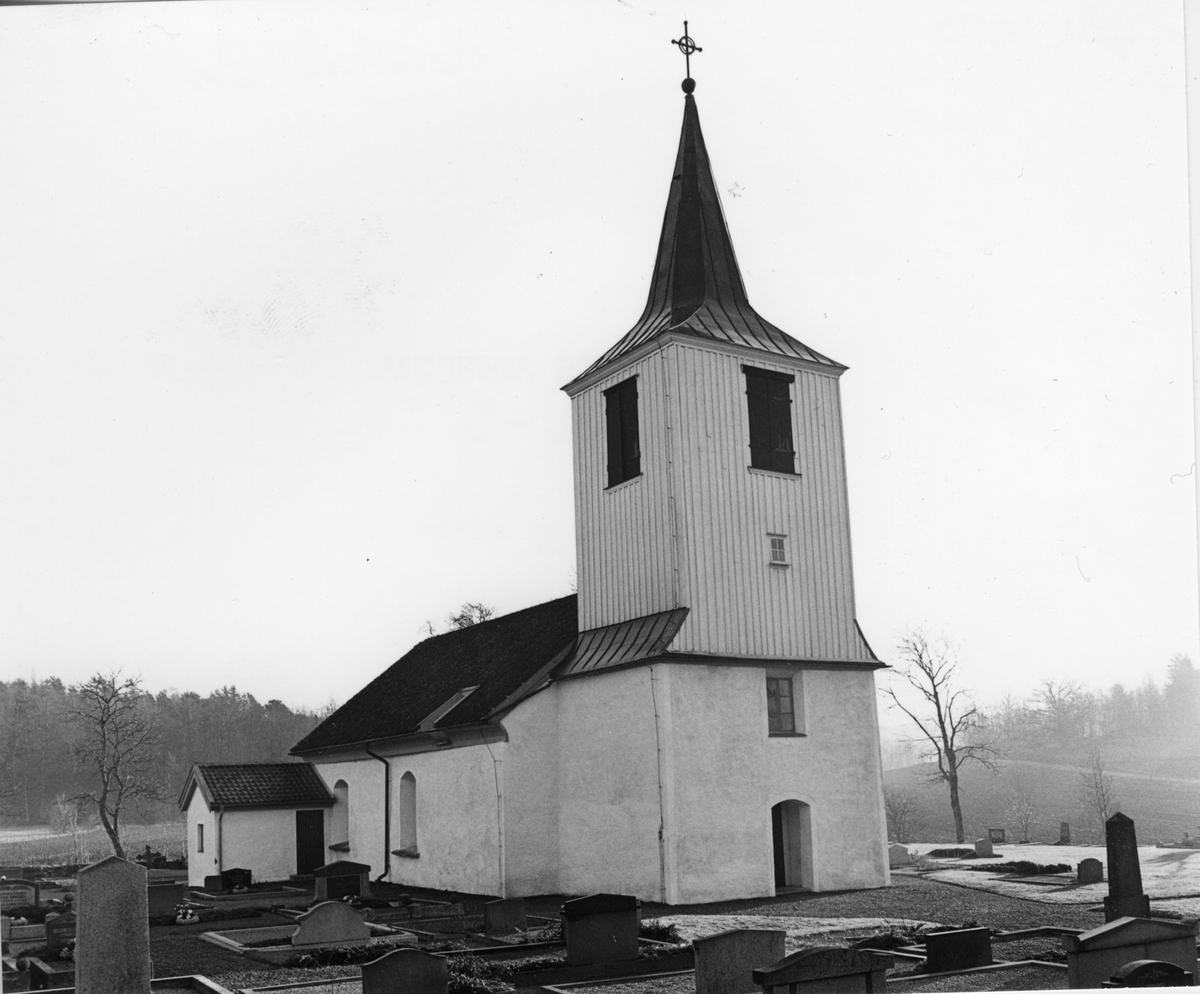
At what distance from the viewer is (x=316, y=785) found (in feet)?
93.9

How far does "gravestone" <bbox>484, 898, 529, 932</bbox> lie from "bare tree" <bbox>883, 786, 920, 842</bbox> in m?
15.5

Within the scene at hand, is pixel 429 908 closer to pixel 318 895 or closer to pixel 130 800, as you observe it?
pixel 318 895

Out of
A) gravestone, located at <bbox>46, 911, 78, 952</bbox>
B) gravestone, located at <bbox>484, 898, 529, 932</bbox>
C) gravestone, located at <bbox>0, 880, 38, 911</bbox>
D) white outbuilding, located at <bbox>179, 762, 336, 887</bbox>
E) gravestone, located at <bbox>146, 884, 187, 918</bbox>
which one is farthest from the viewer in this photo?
white outbuilding, located at <bbox>179, 762, 336, 887</bbox>

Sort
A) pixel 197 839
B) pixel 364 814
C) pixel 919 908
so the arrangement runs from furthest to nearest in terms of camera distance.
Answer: pixel 197 839 < pixel 364 814 < pixel 919 908

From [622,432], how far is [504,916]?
8690 mm

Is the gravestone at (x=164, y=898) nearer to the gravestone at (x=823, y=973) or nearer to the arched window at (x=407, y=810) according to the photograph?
the arched window at (x=407, y=810)

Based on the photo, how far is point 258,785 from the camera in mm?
27734

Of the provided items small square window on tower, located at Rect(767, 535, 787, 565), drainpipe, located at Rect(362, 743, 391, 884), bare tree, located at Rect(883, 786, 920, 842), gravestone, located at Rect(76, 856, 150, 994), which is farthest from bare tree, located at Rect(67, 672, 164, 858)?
bare tree, located at Rect(883, 786, 920, 842)

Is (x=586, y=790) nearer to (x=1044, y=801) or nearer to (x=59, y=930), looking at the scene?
(x=59, y=930)

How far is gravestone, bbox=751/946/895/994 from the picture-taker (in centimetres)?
962

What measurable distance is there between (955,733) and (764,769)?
833cm

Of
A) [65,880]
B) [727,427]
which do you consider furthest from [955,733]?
[65,880]

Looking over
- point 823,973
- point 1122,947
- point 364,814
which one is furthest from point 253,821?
point 1122,947

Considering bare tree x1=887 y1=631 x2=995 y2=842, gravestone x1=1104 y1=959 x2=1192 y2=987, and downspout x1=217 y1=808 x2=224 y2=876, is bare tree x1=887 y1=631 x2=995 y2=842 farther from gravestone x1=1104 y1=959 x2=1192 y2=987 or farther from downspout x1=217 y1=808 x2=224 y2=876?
downspout x1=217 y1=808 x2=224 y2=876
